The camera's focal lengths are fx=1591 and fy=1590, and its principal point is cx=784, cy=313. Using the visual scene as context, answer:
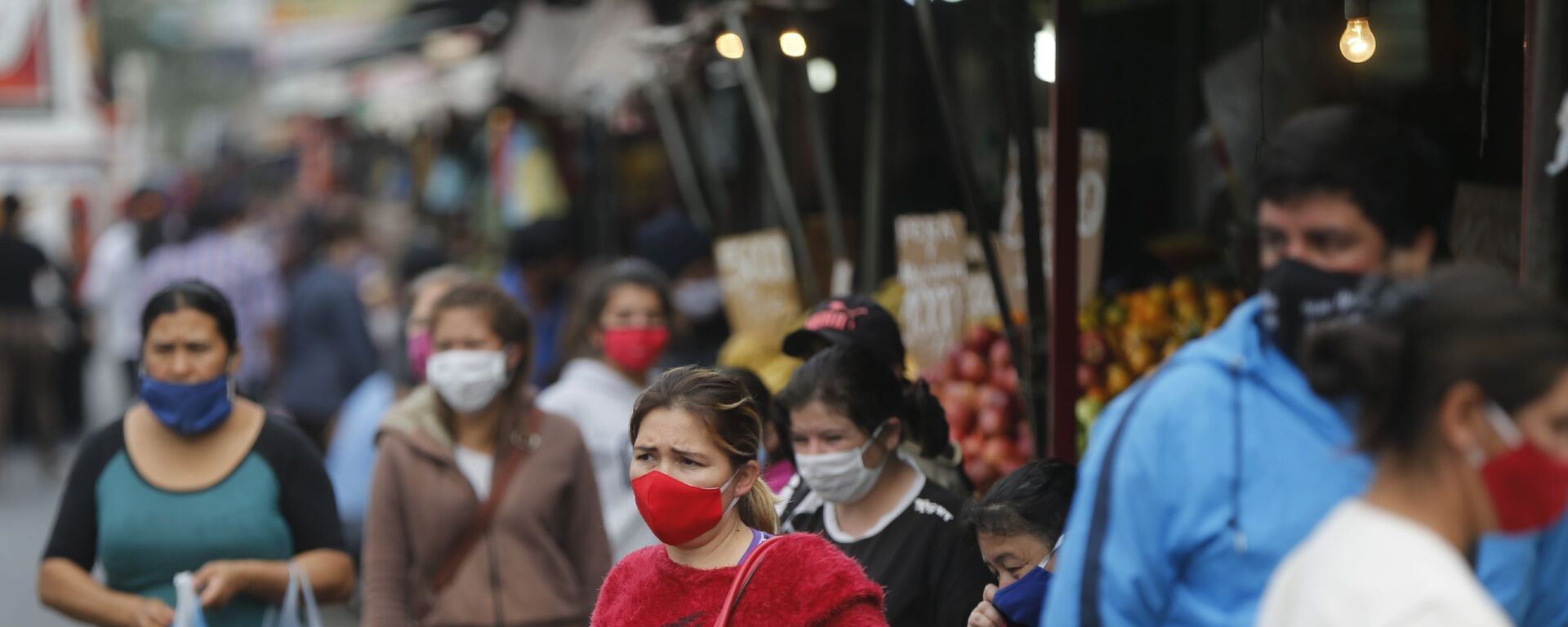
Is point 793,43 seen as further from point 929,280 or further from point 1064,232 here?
point 1064,232

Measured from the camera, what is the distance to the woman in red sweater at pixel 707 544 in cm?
275

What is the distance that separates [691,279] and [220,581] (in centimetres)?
423

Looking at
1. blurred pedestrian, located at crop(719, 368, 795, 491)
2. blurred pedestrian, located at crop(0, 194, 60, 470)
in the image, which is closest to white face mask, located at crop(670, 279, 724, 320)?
blurred pedestrian, located at crop(719, 368, 795, 491)

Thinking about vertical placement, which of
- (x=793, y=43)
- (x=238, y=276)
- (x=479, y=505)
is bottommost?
(x=479, y=505)

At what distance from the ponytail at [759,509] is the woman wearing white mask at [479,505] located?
5.26 feet

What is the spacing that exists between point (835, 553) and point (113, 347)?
11.4 meters

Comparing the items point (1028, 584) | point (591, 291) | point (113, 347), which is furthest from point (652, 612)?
point (113, 347)

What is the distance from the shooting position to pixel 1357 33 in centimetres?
356

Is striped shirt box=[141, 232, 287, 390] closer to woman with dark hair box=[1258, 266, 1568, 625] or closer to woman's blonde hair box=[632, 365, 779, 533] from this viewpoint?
woman's blonde hair box=[632, 365, 779, 533]

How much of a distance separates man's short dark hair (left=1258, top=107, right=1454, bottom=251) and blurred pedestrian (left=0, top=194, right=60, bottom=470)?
12.8 metres

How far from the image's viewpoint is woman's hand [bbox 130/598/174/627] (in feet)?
13.7

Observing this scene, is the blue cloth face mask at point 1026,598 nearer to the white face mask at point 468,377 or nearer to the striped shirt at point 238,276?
the white face mask at point 468,377

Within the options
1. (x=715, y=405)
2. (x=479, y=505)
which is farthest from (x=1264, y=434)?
(x=479, y=505)

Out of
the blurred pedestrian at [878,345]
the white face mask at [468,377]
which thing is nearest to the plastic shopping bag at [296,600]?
the white face mask at [468,377]
